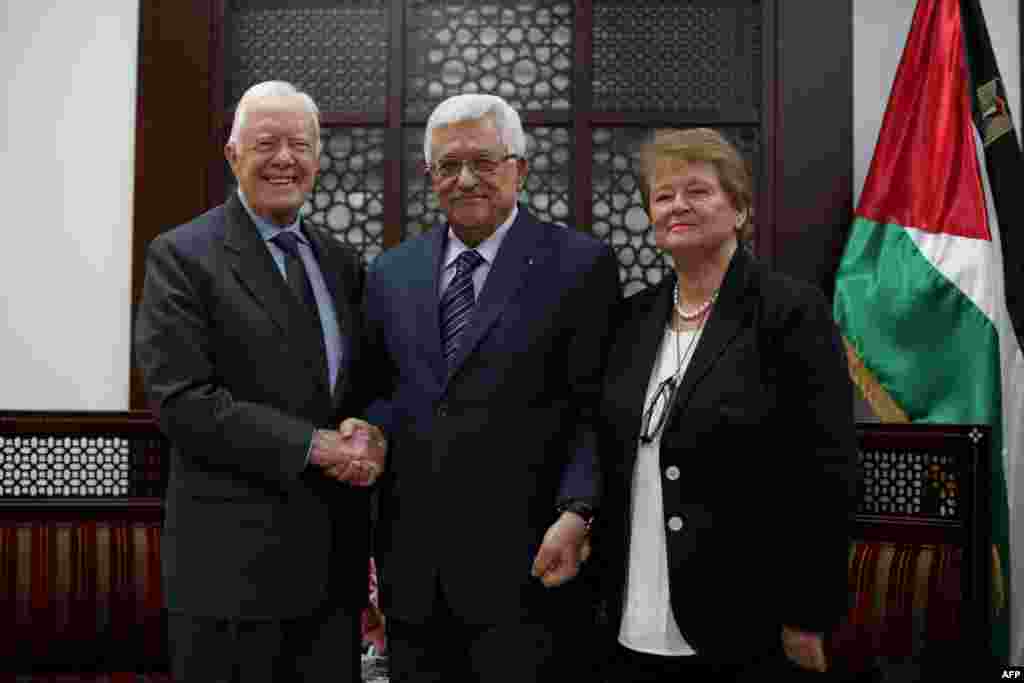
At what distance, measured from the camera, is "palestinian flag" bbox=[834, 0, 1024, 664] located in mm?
2795

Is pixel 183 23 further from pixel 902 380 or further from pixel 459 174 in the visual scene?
pixel 902 380

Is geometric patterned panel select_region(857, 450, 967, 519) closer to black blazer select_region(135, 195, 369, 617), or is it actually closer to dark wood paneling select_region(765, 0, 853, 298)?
dark wood paneling select_region(765, 0, 853, 298)

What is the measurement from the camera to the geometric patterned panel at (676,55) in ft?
10.8

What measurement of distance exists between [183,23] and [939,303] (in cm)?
252

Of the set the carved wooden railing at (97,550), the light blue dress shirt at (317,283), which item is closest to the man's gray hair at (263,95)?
the light blue dress shirt at (317,283)

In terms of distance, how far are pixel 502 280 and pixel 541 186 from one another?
5.07 feet

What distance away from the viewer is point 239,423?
1.74 meters

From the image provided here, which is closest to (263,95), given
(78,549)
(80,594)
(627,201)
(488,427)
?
(488,427)

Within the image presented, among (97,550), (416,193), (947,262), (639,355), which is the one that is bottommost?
(97,550)

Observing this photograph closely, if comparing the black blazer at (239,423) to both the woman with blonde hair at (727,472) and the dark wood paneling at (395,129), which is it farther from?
the dark wood paneling at (395,129)

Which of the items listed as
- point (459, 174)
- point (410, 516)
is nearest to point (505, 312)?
point (459, 174)

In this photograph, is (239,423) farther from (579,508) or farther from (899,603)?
(899,603)

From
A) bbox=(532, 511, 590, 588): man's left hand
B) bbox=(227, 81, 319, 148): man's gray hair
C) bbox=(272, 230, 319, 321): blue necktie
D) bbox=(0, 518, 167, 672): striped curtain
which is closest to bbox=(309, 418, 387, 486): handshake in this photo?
bbox=(272, 230, 319, 321): blue necktie

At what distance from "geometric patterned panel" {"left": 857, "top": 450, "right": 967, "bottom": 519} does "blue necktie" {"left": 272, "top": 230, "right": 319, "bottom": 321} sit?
1297 millimetres
